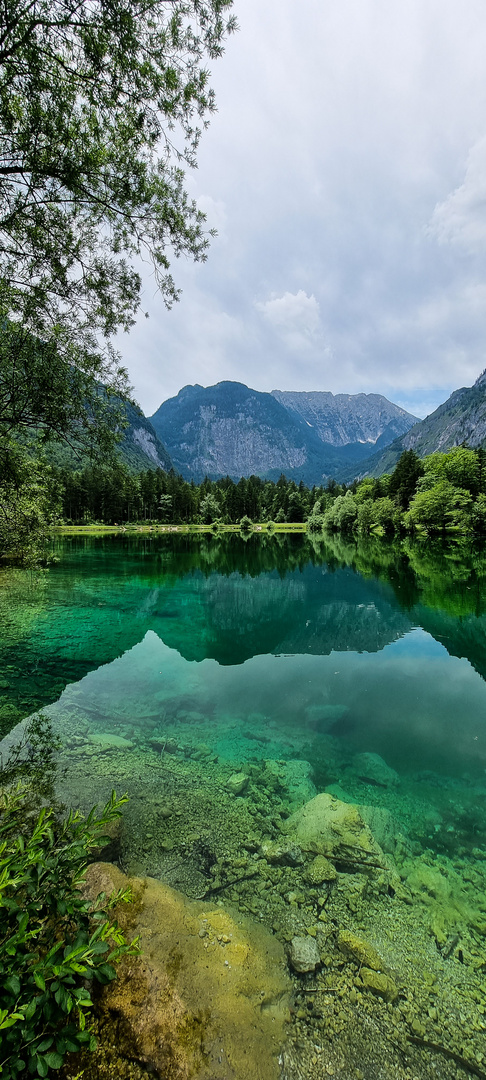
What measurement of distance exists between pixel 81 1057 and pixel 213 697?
1139 cm

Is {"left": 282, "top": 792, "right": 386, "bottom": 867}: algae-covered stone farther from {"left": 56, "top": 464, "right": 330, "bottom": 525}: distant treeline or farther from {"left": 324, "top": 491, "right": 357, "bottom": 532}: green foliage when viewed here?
{"left": 56, "top": 464, "right": 330, "bottom": 525}: distant treeline

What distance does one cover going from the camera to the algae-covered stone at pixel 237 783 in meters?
8.70

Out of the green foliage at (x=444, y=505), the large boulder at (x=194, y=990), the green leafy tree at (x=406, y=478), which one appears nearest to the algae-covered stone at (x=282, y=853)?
the large boulder at (x=194, y=990)

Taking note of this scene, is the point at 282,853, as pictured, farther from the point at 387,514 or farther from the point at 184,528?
the point at 184,528

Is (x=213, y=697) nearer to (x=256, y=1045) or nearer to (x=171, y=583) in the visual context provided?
(x=256, y=1045)

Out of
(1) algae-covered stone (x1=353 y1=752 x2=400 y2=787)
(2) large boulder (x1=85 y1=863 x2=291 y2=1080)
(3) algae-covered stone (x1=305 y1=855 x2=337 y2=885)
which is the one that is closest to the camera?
(2) large boulder (x1=85 y1=863 x2=291 y2=1080)

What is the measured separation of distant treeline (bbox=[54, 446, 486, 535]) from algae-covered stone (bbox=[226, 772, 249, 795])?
1096 centimetres

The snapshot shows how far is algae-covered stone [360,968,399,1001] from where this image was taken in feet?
15.5

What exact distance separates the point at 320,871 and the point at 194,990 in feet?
10.6

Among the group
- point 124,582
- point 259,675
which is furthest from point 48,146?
point 124,582

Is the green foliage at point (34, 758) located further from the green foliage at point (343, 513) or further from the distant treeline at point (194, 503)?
the distant treeline at point (194, 503)

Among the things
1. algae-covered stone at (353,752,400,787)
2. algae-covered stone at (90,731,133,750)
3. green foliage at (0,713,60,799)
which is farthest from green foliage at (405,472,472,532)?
green foliage at (0,713,60,799)

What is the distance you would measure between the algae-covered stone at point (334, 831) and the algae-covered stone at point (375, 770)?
5.44ft

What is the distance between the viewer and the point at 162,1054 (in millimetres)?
3201
